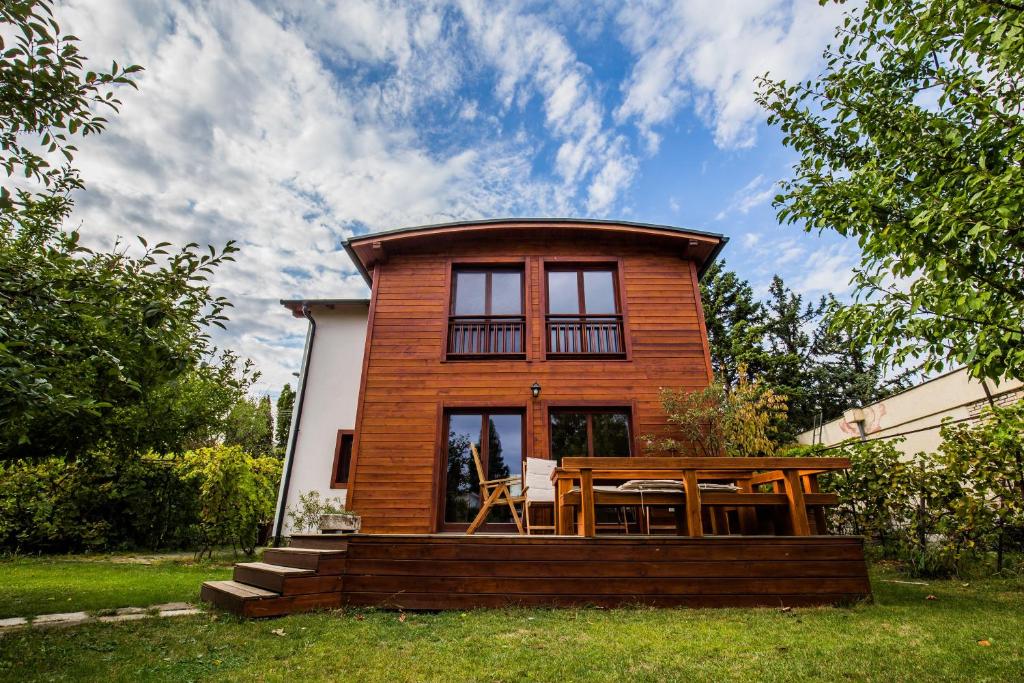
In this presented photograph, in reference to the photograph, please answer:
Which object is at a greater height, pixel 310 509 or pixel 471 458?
pixel 471 458

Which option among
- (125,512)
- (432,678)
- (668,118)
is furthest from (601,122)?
(125,512)

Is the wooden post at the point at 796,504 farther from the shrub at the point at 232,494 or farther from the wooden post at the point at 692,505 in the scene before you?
the shrub at the point at 232,494

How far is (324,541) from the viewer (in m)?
4.31

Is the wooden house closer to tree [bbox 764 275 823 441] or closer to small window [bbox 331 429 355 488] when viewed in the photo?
small window [bbox 331 429 355 488]

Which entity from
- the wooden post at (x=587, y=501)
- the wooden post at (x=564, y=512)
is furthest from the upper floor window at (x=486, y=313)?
the wooden post at (x=587, y=501)

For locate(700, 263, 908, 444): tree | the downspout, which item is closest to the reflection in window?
the downspout

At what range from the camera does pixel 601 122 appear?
33.2 feet

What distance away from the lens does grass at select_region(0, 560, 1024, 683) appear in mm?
2408

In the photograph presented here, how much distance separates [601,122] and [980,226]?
8.30 m

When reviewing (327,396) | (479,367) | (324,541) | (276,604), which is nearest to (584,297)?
(479,367)

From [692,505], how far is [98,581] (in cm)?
660

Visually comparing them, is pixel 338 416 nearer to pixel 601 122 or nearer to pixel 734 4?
pixel 601 122

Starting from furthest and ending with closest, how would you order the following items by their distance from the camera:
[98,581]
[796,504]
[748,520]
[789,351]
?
[789,351], [98,581], [748,520], [796,504]

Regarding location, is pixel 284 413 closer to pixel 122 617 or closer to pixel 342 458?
pixel 342 458
